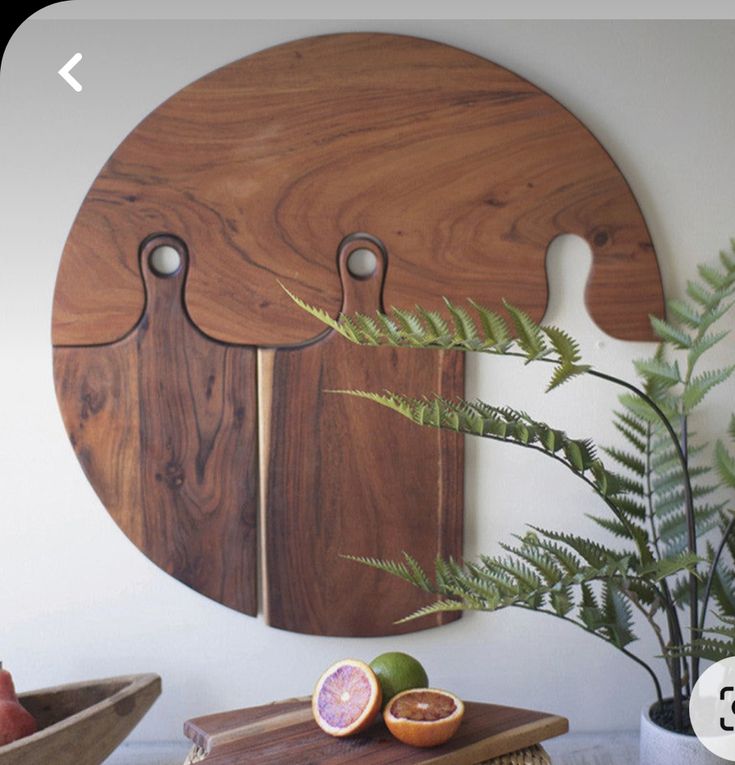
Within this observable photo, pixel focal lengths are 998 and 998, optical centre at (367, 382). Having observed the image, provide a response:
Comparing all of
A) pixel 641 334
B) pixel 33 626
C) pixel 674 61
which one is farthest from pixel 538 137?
pixel 33 626

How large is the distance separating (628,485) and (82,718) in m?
0.90

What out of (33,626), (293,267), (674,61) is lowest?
(33,626)

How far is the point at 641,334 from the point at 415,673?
67cm

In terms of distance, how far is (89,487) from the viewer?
172 cm

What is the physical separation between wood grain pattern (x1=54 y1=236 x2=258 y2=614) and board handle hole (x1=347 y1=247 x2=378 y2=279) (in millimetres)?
232

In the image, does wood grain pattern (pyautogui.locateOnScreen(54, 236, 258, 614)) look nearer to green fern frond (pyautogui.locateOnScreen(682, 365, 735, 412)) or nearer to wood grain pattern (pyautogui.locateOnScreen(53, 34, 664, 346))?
wood grain pattern (pyautogui.locateOnScreen(53, 34, 664, 346))

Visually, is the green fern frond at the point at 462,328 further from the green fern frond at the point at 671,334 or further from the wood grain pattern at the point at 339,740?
the wood grain pattern at the point at 339,740

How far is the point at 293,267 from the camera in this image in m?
1.66

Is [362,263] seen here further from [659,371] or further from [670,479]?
[670,479]

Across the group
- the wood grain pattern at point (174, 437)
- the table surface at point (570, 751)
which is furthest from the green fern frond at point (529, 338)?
the table surface at point (570, 751)

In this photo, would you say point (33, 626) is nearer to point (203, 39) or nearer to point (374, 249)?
point (374, 249)

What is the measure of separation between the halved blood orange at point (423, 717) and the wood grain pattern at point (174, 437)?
410 millimetres

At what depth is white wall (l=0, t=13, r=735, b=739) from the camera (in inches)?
65.4

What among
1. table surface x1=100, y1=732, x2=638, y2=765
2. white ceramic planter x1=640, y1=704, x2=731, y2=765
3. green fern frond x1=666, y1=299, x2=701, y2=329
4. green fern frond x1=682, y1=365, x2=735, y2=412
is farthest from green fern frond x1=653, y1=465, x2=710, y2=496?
table surface x1=100, y1=732, x2=638, y2=765
